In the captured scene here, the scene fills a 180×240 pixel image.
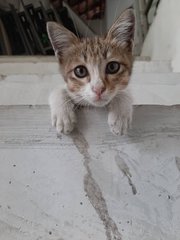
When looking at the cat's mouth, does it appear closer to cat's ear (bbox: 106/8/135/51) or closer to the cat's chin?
the cat's chin

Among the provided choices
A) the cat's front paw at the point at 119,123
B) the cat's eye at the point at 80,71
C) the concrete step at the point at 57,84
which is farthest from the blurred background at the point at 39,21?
the cat's front paw at the point at 119,123

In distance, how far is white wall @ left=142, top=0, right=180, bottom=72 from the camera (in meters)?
1.59

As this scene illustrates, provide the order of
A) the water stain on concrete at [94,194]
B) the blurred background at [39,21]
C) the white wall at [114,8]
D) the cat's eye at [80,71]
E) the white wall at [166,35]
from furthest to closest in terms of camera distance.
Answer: the white wall at [114,8] < the blurred background at [39,21] < the white wall at [166,35] < the cat's eye at [80,71] < the water stain on concrete at [94,194]

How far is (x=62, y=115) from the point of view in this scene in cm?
98

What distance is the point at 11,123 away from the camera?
1.01 meters

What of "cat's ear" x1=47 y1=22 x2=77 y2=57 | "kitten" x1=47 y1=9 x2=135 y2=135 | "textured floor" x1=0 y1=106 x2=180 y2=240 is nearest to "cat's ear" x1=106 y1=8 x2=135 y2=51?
"kitten" x1=47 y1=9 x2=135 y2=135

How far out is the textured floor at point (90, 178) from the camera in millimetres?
961

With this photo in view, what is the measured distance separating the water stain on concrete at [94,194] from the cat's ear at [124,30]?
29 cm

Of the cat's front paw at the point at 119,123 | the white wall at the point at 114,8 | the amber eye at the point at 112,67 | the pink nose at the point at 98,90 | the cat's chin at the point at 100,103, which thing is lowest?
the white wall at the point at 114,8

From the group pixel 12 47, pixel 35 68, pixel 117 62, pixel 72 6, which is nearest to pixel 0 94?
pixel 35 68

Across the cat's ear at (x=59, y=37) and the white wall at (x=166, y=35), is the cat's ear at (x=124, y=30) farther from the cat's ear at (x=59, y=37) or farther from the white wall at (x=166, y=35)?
the white wall at (x=166, y=35)

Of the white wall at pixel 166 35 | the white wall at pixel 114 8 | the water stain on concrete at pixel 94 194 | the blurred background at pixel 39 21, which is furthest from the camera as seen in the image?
the white wall at pixel 114 8

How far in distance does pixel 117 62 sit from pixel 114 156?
0.23 metres

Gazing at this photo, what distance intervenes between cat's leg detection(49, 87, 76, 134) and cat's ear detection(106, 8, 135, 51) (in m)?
0.23
